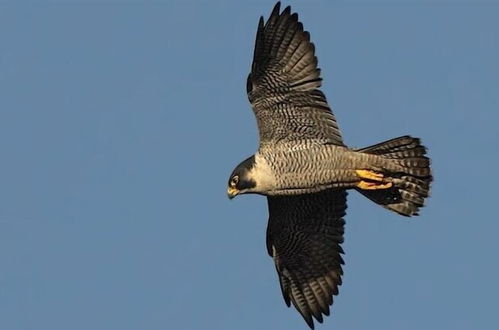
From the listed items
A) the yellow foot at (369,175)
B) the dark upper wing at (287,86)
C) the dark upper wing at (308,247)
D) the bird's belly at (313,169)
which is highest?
the dark upper wing at (287,86)

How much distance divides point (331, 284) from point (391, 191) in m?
1.81

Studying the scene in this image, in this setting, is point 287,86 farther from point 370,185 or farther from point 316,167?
point 370,185

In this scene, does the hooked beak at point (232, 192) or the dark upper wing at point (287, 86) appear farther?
the hooked beak at point (232, 192)

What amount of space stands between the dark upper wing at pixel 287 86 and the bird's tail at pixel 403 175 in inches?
27.8

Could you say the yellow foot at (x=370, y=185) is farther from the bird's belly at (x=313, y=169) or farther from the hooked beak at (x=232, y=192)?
the hooked beak at (x=232, y=192)

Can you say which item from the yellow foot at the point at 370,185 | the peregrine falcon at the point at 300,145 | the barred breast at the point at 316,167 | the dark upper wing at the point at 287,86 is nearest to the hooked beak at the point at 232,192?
the peregrine falcon at the point at 300,145

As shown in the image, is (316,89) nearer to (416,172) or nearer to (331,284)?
(416,172)

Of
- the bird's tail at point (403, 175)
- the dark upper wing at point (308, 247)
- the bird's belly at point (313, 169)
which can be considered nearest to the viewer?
the bird's belly at point (313, 169)

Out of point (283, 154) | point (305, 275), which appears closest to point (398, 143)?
point (283, 154)

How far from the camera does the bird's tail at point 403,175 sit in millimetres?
16859

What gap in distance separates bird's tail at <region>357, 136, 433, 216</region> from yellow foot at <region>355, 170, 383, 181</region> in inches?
5.5

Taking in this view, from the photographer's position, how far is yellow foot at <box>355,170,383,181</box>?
1681 centimetres

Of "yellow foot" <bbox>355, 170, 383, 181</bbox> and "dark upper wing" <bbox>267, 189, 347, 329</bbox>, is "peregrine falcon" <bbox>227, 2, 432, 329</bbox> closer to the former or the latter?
"yellow foot" <bbox>355, 170, 383, 181</bbox>

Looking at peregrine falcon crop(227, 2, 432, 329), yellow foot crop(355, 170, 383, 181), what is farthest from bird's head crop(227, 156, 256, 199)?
yellow foot crop(355, 170, 383, 181)
